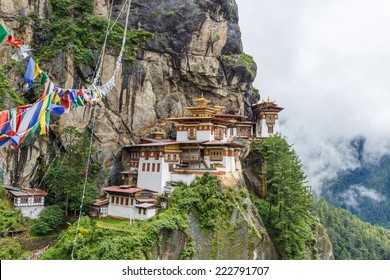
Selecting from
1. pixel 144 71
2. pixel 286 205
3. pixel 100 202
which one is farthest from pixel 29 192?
pixel 286 205

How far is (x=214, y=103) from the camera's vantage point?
3956 centimetres

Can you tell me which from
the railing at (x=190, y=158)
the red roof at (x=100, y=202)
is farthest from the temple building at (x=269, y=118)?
the red roof at (x=100, y=202)

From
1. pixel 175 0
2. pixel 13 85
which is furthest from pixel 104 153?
pixel 175 0

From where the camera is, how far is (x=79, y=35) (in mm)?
32188

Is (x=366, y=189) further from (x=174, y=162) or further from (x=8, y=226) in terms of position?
(x=8, y=226)

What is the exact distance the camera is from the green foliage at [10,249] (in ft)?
66.6

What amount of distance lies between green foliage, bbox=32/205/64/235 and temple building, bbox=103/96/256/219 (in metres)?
3.83

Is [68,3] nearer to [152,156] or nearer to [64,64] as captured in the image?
[64,64]

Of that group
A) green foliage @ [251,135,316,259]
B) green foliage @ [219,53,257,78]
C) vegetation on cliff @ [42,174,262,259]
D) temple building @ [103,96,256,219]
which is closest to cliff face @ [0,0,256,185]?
green foliage @ [219,53,257,78]

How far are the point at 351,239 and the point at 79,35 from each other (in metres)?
67.3

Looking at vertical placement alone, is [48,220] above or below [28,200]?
below

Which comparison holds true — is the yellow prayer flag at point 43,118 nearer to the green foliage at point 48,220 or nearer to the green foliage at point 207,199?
the green foliage at point 207,199

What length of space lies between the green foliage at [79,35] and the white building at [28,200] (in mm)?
12085

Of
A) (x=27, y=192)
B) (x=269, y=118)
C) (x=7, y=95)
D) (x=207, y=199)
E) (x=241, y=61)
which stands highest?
(x=241, y=61)
